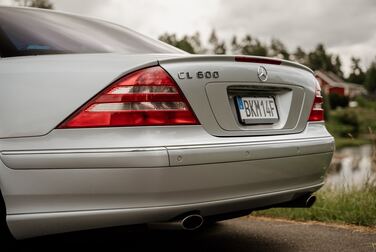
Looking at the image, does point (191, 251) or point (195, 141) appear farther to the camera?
point (191, 251)

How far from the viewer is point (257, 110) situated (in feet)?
8.48

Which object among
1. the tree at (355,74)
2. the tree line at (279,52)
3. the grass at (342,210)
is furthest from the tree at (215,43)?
the grass at (342,210)

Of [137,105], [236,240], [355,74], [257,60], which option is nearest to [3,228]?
[137,105]


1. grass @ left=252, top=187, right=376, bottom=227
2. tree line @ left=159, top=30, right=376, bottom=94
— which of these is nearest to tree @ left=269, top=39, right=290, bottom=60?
tree line @ left=159, top=30, right=376, bottom=94

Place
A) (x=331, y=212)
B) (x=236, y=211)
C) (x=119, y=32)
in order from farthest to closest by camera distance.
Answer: (x=331, y=212) → (x=119, y=32) → (x=236, y=211)

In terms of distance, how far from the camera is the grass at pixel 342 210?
388 cm

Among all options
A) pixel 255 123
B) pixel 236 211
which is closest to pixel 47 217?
pixel 236 211

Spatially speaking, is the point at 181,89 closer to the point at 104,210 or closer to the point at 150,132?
the point at 150,132

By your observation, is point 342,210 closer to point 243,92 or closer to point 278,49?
point 243,92

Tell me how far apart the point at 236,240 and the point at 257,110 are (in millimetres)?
1163

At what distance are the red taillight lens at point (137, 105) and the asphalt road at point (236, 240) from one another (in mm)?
926

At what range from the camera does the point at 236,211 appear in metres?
2.44

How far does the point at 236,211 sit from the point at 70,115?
0.91 m

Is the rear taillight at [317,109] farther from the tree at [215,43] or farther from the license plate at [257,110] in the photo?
the tree at [215,43]
